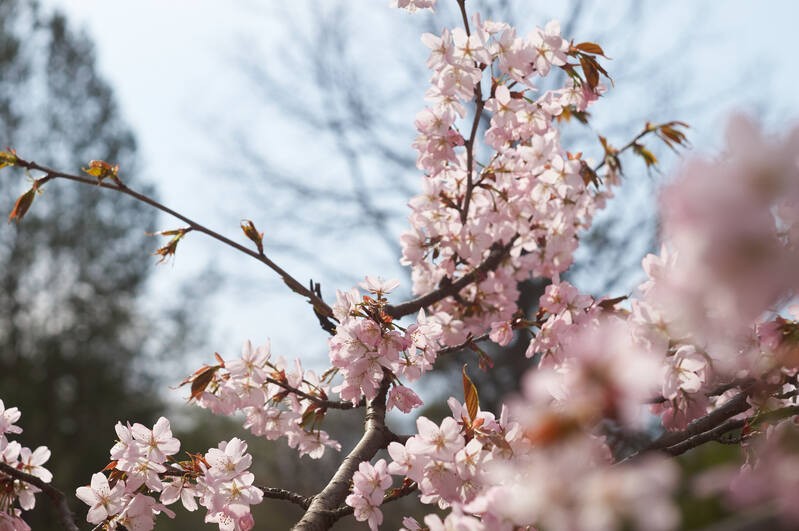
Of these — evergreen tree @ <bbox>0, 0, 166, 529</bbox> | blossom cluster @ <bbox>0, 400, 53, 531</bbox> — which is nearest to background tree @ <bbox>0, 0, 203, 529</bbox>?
evergreen tree @ <bbox>0, 0, 166, 529</bbox>

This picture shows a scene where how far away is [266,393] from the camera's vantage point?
1356 mm

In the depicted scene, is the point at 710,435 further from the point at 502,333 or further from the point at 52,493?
the point at 52,493

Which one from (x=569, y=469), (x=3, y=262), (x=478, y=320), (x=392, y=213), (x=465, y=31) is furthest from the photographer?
(x=3, y=262)

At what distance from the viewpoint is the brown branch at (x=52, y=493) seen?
1073mm

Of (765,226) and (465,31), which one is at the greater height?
(465,31)

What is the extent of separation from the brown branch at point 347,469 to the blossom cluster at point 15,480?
0.44m

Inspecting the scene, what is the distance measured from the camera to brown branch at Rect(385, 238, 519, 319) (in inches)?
59.3

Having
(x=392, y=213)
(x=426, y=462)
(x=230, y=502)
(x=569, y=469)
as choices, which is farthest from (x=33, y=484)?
(x=392, y=213)

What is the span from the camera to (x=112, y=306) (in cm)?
886

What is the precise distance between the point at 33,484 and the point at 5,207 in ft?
28.6

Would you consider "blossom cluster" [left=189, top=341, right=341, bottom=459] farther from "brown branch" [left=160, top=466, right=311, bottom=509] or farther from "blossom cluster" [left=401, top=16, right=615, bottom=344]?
"blossom cluster" [left=401, top=16, right=615, bottom=344]

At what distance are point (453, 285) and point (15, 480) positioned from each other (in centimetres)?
102

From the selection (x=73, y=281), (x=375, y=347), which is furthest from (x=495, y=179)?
(x=73, y=281)

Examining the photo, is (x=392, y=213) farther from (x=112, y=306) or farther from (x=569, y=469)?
(x=569, y=469)
